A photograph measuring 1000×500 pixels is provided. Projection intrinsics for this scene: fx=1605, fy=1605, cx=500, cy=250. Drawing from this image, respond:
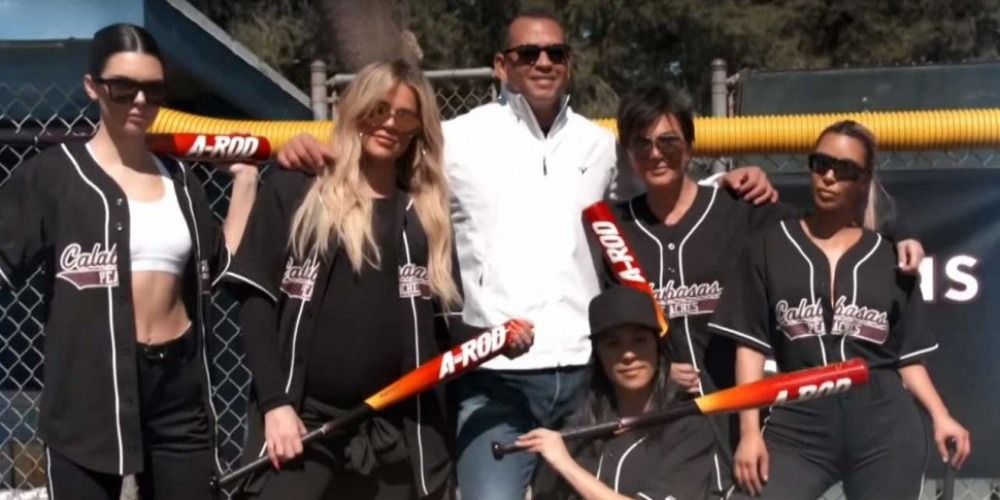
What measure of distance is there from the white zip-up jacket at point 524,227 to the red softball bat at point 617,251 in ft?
0.30

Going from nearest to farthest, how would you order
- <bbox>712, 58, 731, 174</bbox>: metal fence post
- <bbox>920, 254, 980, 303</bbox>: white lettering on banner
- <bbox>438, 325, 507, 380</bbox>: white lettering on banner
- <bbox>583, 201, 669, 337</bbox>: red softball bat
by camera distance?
<bbox>438, 325, 507, 380</bbox>: white lettering on banner
<bbox>583, 201, 669, 337</bbox>: red softball bat
<bbox>920, 254, 980, 303</bbox>: white lettering on banner
<bbox>712, 58, 731, 174</bbox>: metal fence post

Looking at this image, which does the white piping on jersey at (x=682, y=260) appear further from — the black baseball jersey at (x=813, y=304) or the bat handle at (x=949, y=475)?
the bat handle at (x=949, y=475)

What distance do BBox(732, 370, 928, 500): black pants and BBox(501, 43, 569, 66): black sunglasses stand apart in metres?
1.22

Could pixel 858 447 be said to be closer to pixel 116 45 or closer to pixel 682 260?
pixel 682 260

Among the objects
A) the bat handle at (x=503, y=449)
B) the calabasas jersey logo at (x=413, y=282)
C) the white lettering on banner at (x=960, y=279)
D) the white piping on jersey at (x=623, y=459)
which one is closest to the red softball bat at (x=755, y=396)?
the bat handle at (x=503, y=449)

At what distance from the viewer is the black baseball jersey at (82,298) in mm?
3984

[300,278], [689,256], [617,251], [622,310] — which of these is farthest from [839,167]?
[300,278]

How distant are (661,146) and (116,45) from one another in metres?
1.52

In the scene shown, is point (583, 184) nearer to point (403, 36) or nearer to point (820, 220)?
point (820, 220)

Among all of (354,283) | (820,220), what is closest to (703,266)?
(820,220)

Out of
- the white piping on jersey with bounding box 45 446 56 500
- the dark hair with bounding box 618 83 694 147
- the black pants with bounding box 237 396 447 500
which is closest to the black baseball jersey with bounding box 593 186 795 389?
the dark hair with bounding box 618 83 694 147

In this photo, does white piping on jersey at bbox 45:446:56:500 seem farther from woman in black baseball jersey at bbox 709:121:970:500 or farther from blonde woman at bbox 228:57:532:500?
woman in black baseball jersey at bbox 709:121:970:500

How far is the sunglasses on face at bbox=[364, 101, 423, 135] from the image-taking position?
4234 millimetres

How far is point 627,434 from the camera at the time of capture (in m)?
4.27
